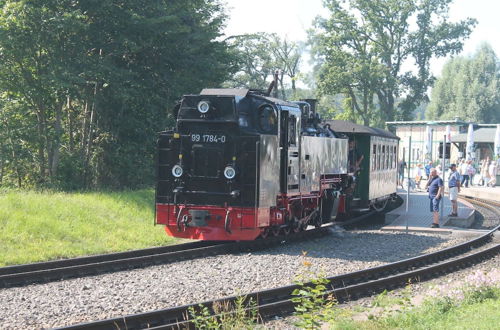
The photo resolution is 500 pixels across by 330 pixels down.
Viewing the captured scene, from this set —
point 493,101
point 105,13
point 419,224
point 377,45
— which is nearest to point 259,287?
point 419,224

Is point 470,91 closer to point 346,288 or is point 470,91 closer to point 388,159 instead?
point 388,159

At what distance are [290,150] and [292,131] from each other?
0.43 metres

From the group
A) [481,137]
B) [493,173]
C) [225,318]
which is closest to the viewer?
[225,318]

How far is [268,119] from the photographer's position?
14422 millimetres

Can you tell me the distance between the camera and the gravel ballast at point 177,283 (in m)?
8.92

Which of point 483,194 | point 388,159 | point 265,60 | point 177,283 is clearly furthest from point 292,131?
point 265,60

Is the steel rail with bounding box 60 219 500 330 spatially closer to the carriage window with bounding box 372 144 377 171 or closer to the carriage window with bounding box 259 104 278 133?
the carriage window with bounding box 259 104 278 133

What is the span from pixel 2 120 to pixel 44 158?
7.30 ft

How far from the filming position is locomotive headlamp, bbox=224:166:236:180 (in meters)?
13.8

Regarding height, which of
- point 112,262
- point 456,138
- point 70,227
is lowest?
point 112,262

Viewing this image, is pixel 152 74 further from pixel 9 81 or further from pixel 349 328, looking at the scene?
pixel 349 328

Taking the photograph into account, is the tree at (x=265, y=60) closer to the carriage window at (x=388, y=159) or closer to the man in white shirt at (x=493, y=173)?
the man in white shirt at (x=493, y=173)

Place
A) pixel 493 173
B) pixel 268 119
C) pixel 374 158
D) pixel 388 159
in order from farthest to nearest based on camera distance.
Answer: pixel 493 173 < pixel 388 159 < pixel 374 158 < pixel 268 119

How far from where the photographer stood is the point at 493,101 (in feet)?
300
